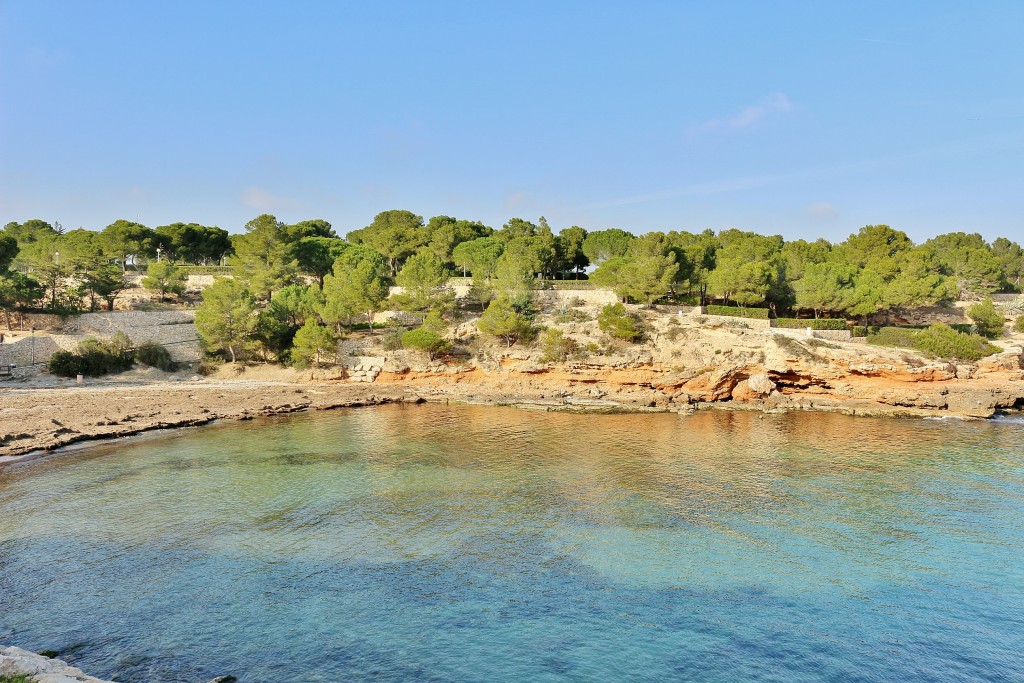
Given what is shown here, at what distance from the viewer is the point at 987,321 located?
2451 inches

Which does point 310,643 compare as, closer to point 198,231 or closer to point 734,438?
point 734,438

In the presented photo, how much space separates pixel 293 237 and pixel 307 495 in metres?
52.9

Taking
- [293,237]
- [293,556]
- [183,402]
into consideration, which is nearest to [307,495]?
[293,556]

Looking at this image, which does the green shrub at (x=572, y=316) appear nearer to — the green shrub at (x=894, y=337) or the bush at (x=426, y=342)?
the bush at (x=426, y=342)

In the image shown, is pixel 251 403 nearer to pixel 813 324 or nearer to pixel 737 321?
pixel 737 321

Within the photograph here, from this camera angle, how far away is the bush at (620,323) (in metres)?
54.4

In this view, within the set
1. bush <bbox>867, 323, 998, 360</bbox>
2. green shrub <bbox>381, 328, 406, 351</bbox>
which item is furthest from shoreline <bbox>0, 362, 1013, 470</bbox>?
bush <bbox>867, 323, 998, 360</bbox>

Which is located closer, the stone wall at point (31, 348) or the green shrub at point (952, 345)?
the green shrub at point (952, 345)

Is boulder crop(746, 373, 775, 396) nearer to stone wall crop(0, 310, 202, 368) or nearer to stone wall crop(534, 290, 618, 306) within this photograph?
stone wall crop(534, 290, 618, 306)

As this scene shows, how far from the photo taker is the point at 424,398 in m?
51.8

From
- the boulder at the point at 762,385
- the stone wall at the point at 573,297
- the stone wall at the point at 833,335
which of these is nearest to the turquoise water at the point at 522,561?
the boulder at the point at 762,385

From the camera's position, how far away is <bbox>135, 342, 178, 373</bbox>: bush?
5603 centimetres

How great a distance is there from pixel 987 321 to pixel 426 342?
2211 inches

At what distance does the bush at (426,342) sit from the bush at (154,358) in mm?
21335
